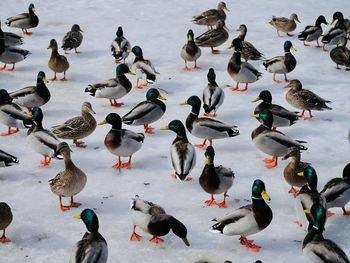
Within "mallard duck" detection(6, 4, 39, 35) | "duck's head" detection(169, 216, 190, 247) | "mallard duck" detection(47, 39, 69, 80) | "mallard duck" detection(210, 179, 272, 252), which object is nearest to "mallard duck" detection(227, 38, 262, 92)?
"mallard duck" detection(47, 39, 69, 80)

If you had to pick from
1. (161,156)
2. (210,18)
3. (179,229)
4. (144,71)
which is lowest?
(161,156)

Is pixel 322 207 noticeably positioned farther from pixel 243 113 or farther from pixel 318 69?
pixel 318 69

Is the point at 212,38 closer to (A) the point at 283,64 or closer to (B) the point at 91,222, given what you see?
(A) the point at 283,64

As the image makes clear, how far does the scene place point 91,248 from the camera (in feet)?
18.4

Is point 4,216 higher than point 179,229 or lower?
higher

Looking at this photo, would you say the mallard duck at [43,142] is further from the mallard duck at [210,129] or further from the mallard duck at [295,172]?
the mallard duck at [295,172]

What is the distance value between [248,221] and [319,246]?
817 mm

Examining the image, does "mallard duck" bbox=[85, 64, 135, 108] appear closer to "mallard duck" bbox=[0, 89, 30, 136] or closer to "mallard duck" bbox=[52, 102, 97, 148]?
"mallard duck" bbox=[52, 102, 97, 148]

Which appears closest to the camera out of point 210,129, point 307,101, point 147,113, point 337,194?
point 337,194

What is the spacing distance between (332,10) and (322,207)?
1109 cm

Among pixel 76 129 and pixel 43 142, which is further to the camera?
pixel 76 129

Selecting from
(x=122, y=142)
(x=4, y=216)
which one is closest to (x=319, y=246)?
(x=122, y=142)

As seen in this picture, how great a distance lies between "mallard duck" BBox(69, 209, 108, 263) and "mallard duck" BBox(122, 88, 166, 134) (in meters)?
3.08

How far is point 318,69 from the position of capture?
1186 cm
